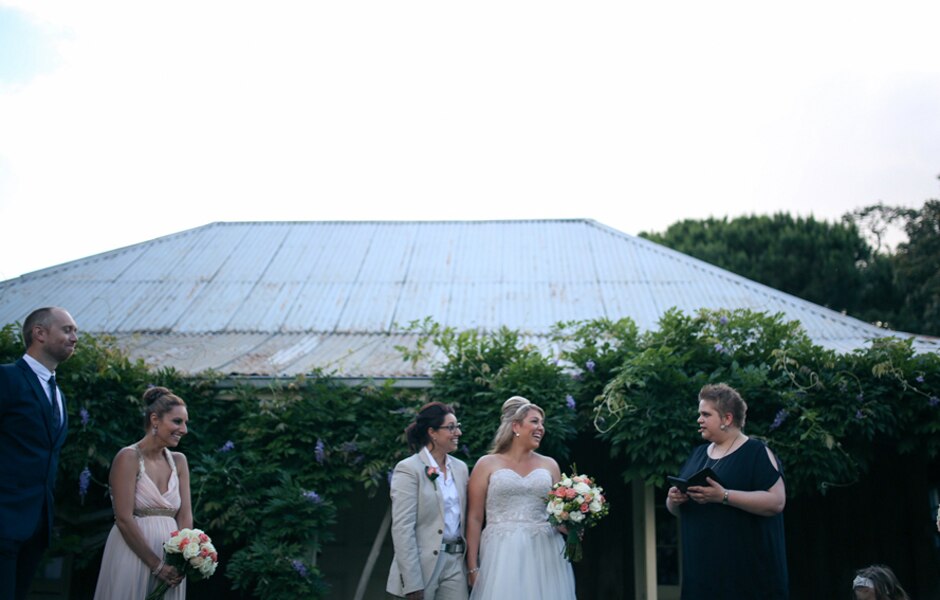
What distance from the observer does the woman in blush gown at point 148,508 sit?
460cm

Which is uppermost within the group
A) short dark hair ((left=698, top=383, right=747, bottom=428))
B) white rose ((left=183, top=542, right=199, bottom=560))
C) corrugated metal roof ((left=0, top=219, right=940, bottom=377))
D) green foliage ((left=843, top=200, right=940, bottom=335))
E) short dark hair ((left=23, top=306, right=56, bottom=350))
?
green foliage ((left=843, top=200, right=940, bottom=335))

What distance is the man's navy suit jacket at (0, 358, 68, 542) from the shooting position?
13.1ft

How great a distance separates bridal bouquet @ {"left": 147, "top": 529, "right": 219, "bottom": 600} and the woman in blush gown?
0.05m

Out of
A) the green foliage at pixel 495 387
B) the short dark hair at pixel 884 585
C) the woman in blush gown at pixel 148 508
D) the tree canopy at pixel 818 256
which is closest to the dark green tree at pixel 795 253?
the tree canopy at pixel 818 256

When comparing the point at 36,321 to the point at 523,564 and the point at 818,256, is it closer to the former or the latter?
the point at 523,564

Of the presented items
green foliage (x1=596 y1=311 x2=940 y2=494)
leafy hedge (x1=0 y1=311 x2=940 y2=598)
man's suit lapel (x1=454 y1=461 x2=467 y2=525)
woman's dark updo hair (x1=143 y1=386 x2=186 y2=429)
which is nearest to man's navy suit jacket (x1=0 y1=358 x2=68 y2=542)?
woman's dark updo hair (x1=143 y1=386 x2=186 y2=429)

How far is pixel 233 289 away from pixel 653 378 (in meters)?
6.16

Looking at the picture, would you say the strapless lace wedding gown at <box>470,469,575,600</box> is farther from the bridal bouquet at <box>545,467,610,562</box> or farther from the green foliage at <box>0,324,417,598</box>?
the green foliage at <box>0,324,417,598</box>

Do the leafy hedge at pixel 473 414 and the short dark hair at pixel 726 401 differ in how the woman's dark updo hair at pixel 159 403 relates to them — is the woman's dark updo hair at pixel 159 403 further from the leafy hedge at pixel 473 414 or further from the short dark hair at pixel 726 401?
the short dark hair at pixel 726 401

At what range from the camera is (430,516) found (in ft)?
16.6

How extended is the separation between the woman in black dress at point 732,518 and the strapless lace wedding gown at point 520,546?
871 mm

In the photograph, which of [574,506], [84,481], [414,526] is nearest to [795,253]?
[574,506]

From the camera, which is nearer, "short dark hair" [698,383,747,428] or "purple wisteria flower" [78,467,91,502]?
"short dark hair" [698,383,747,428]

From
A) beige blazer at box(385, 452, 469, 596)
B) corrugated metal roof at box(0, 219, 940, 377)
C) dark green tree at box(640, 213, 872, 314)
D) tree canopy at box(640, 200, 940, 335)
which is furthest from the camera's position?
dark green tree at box(640, 213, 872, 314)
